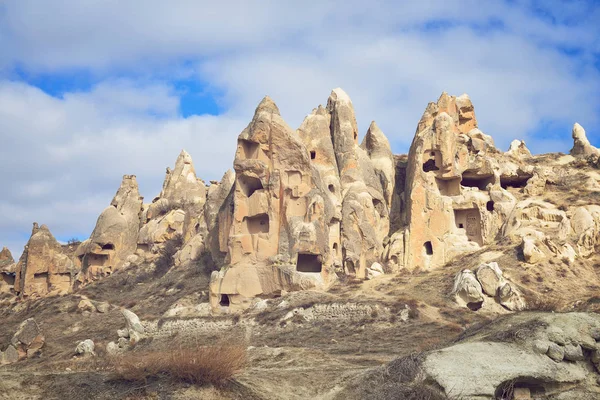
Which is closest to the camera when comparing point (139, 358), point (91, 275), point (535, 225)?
point (139, 358)

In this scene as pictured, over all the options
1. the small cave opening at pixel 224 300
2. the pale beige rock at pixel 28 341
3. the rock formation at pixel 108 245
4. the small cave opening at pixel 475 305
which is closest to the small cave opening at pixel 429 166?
the small cave opening at pixel 475 305

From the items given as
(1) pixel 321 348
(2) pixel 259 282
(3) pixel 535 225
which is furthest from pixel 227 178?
(1) pixel 321 348

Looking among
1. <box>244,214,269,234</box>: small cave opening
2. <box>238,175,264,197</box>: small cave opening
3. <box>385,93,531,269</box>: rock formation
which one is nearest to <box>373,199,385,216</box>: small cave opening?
<box>385,93,531,269</box>: rock formation

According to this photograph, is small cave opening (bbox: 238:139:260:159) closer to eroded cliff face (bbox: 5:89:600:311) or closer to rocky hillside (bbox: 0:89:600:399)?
eroded cliff face (bbox: 5:89:600:311)

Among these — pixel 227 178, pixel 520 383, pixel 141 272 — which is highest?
pixel 227 178

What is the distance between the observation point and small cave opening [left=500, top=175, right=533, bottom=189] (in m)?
38.1

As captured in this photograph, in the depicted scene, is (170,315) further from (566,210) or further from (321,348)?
(566,210)

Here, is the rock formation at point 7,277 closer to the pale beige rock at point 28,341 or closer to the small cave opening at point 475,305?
the pale beige rock at point 28,341

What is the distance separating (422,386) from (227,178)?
28991 millimetres

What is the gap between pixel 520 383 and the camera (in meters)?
12.1

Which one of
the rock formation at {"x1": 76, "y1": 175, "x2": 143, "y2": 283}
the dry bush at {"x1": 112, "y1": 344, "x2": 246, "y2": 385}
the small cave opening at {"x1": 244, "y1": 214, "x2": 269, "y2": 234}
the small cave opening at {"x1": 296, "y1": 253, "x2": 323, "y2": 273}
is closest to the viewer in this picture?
the dry bush at {"x1": 112, "y1": 344, "x2": 246, "y2": 385}

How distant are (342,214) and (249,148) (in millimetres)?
5570

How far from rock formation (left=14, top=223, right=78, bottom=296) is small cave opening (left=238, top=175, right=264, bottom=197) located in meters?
15.2

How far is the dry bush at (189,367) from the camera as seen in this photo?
1202 centimetres
